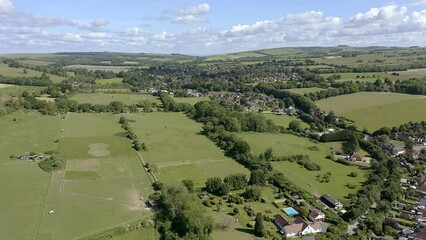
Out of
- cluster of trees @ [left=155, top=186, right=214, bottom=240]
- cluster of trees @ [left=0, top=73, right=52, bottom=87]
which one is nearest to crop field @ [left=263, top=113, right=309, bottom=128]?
cluster of trees @ [left=155, top=186, right=214, bottom=240]

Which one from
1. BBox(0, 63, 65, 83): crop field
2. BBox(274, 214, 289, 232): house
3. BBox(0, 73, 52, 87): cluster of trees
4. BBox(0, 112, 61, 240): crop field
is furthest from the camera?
BBox(0, 63, 65, 83): crop field

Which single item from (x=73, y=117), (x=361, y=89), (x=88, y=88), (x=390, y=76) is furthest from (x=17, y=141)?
(x=390, y=76)

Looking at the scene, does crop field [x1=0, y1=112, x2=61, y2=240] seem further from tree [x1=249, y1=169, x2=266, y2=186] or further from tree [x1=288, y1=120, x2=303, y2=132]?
tree [x1=288, y1=120, x2=303, y2=132]

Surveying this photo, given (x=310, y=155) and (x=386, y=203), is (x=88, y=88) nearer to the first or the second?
(x=310, y=155)

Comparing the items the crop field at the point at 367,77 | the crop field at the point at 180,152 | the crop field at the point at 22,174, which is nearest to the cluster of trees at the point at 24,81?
the crop field at the point at 22,174

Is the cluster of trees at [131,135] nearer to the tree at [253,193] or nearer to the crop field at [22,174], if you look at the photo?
the crop field at [22,174]

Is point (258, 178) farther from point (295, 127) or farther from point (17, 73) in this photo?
point (17, 73)

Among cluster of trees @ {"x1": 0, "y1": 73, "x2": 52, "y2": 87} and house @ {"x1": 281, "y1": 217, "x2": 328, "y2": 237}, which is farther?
cluster of trees @ {"x1": 0, "y1": 73, "x2": 52, "y2": 87}
